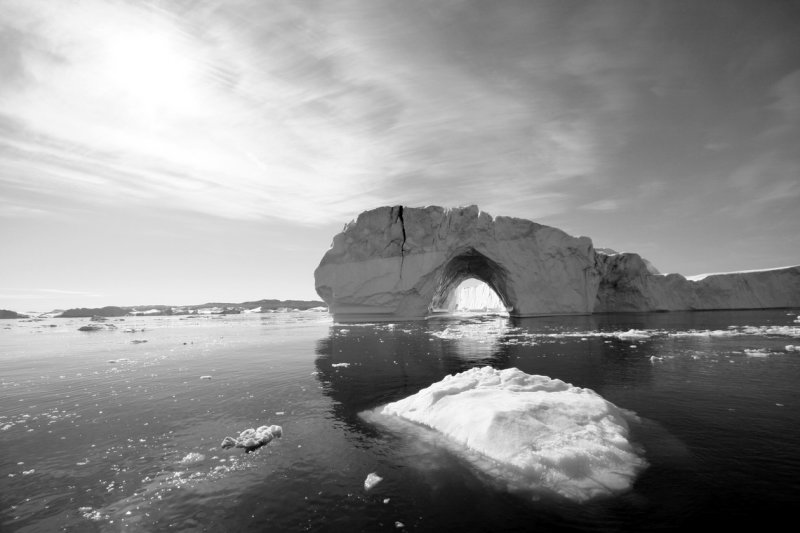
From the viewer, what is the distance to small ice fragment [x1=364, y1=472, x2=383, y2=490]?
4.77 meters

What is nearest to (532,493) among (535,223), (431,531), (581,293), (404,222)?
(431,531)

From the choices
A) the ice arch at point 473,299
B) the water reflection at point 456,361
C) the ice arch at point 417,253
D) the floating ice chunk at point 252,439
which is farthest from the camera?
the ice arch at point 473,299

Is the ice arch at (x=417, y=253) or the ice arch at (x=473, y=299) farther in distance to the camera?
the ice arch at (x=473, y=299)

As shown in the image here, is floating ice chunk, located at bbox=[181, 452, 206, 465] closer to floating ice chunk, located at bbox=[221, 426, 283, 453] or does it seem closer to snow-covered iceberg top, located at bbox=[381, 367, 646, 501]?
floating ice chunk, located at bbox=[221, 426, 283, 453]

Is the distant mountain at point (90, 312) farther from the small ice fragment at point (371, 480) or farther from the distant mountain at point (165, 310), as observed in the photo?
the small ice fragment at point (371, 480)

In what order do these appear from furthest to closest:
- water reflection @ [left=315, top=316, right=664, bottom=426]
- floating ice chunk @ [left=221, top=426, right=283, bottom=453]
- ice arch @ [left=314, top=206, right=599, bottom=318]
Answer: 1. ice arch @ [left=314, top=206, right=599, bottom=318]
2. water reflection @ [left=315, top=316, right=664, bottom=426]
3. floating ice chunk @ [left=221, top=426, right=283, bottom=453]

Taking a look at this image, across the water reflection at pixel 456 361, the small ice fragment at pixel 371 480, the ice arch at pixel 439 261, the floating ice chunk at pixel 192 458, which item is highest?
the ice arch at pixel 439 261

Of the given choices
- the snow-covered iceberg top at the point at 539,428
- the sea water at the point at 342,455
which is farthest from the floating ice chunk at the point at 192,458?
the snow-covered iceberg top at the point at 539,428

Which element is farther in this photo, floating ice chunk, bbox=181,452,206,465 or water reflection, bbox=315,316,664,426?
water reflection, bbox=315,316,664,426

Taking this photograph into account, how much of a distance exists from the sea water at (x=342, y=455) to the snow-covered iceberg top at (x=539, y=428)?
296mm

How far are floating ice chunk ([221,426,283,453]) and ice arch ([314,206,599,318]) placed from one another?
27457 millimetres

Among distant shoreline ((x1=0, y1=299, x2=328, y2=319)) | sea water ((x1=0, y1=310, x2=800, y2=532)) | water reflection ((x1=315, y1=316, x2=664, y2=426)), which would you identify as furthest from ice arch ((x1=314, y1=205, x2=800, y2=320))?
distant shoreline ((x1=0, y1=299, x2=328, y2=319))

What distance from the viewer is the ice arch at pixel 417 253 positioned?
112ft

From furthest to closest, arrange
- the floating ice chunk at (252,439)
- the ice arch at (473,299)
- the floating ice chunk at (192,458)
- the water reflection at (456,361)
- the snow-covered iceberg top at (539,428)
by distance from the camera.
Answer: the ice arch at (473,299) → the water reflection at (456,361) → the floating ice chunk at (252,439) → the floating ice chunk at (192,458) → the snow-covered iceberg top at (539,428)
